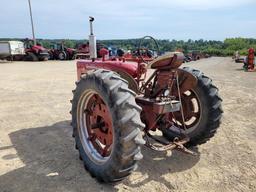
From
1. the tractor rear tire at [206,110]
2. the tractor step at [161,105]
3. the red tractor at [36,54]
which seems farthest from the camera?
the red tractor at [36,54]

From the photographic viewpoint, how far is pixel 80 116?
4051 millimetres

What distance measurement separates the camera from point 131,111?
3064 mm

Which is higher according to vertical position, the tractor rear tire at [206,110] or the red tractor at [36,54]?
the tractor rear tire at [206,110]

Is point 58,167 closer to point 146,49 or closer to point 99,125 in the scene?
point 99,125

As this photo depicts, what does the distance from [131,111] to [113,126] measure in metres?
0.25

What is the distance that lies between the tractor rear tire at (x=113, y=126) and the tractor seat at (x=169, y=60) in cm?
69

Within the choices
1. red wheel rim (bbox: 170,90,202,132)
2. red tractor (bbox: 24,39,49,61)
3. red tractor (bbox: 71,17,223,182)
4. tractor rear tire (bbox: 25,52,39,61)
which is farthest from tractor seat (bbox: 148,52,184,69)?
tractor rear tire (bbox: 25,52,39,61)

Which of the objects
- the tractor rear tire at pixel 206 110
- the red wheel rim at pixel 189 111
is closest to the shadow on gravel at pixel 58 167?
the tractor rear tire at pixel 206 110

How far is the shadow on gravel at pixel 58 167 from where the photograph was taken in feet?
11.4

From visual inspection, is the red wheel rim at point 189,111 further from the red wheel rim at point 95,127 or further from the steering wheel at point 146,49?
the red wheel rim at point 95,127

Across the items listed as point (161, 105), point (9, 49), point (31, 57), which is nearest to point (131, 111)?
point (161, 105)

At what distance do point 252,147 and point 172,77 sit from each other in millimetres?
1839

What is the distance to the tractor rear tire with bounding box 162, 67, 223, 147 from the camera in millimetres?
4156

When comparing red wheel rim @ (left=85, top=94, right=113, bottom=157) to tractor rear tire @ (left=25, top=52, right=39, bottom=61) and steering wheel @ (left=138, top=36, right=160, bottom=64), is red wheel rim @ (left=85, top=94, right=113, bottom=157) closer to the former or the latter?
steering wheel @ (left=138, top=36, right=160, bottom=64)
